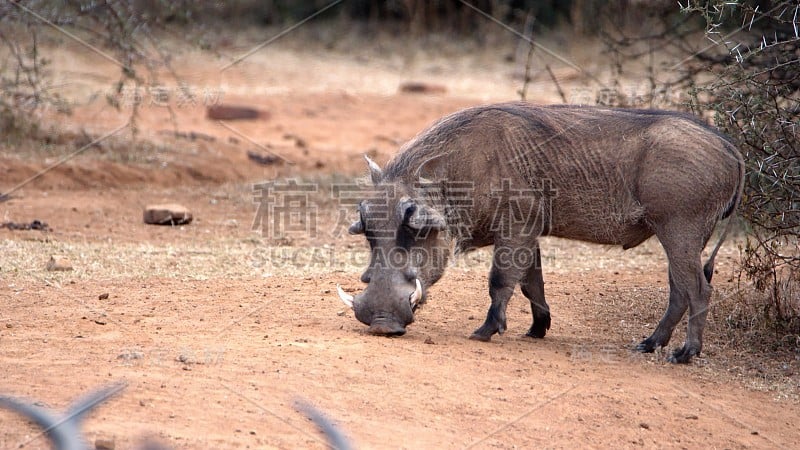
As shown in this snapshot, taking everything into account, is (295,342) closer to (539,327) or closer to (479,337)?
(479,337)

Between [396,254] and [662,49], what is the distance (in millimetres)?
6679

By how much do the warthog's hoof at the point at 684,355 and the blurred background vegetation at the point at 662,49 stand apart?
0.71 m

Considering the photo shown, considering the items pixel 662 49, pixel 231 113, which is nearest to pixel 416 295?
pixel 662 49

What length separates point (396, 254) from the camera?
4855 millimetres

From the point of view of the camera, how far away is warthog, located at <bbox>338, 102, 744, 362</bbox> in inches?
192

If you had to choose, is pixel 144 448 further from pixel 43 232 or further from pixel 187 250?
pixel 43 232

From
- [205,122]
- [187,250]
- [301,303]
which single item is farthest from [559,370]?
[205,122]

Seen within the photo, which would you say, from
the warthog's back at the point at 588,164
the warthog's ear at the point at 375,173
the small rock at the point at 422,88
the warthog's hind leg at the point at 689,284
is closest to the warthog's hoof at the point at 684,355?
the warthog's hind leg at the point at 689,284

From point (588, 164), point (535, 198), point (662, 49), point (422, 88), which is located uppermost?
point (662, 49)

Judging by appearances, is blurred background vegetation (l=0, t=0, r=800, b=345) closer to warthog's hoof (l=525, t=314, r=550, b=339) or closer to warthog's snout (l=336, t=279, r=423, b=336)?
warthog's hoof (l=525, t=314, r=550, b=339)

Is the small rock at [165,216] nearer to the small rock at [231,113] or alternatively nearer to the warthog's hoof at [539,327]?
the warthog's hoof at [539,327]

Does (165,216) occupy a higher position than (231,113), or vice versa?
(231,113)

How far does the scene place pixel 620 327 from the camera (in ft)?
18.6

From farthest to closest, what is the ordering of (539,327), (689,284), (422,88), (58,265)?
(422,88)
(58,265)
(539,327)
(689,284)
